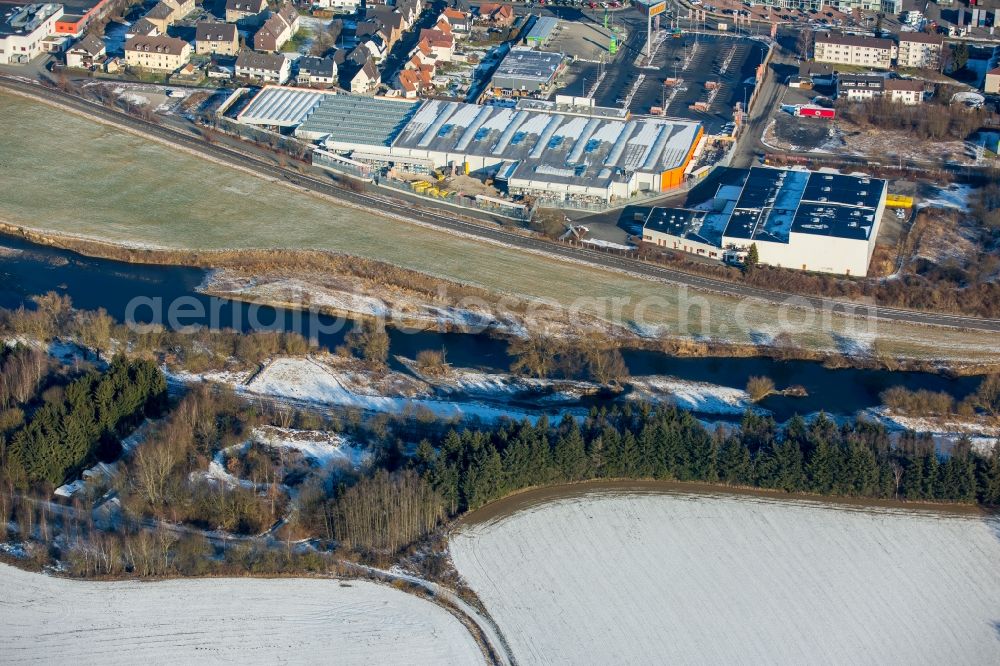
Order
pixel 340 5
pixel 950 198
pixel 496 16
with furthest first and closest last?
1. pixel 340 5
2. pixel 496 16
3. pixel 950 198

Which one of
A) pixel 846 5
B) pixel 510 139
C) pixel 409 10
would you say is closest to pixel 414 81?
pixel 510 139

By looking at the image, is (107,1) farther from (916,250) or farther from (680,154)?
(916,250)

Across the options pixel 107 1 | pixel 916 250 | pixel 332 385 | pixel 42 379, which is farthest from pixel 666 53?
pixel 42 379

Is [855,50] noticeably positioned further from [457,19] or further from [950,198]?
[457,19]

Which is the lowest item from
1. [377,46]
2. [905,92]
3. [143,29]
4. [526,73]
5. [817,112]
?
[817,112]

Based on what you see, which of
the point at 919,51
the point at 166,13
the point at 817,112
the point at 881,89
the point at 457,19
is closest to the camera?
the point at 817,112

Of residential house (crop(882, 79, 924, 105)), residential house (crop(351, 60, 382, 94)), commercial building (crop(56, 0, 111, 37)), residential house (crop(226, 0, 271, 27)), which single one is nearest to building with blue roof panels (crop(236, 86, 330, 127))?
residential house (crop(351, 60, 382, 94))

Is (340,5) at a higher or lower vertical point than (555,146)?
higher
